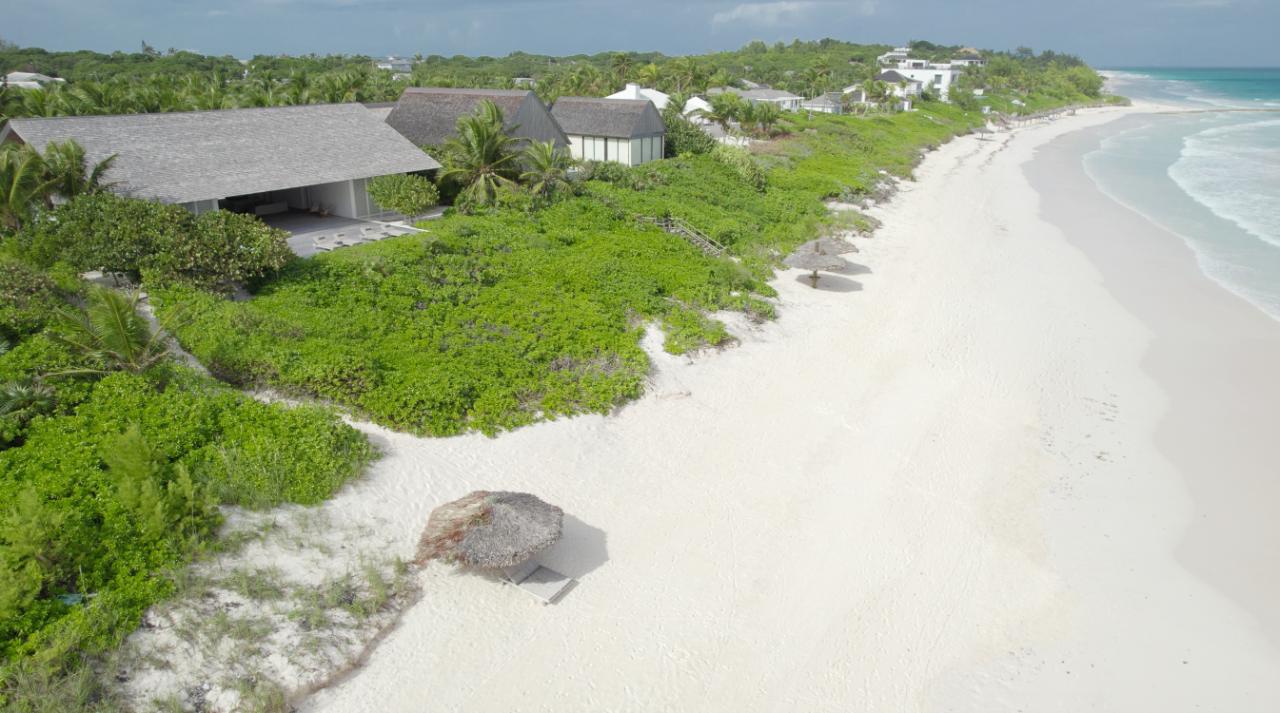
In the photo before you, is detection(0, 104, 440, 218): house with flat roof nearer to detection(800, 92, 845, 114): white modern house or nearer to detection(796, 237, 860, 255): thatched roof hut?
detection(796, 237, 860, 255): thatched roof hut

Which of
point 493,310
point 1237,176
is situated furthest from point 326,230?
point 1237,176

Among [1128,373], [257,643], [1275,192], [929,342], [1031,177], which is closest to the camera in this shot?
[257,643]

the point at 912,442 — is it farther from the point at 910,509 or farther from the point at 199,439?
the point at 199,439

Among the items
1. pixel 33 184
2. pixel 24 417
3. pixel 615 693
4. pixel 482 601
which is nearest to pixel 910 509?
pixel 615 693

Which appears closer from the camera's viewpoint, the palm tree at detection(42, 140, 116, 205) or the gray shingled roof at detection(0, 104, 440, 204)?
the palm tree at detection(42, 140, 116, 205)

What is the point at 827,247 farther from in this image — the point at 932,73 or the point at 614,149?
the point at 932,73

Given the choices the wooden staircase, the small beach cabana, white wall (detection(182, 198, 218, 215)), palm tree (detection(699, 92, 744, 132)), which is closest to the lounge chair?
the small beach cabana

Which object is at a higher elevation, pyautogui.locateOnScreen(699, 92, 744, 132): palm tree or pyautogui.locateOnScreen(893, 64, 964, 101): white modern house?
pyautogui.locateOnScreen(893, 64, 964, 101): white modern house
